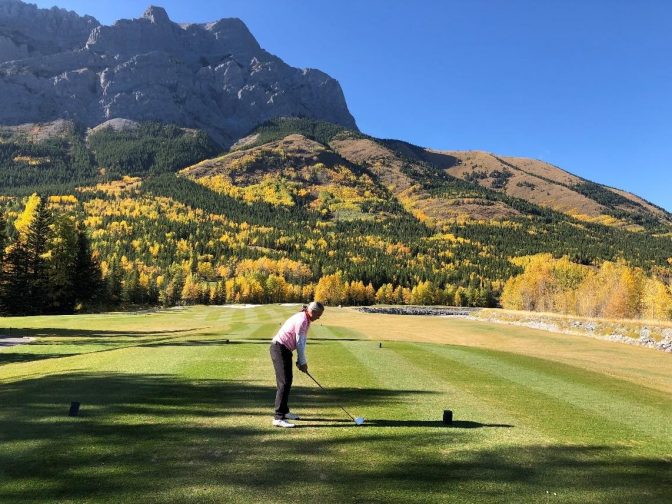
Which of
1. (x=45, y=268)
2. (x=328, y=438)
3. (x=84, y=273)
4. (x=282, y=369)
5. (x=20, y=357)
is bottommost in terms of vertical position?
(x=20, y=357)

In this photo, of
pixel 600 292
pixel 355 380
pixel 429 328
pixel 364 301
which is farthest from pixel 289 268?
pixel 355 380

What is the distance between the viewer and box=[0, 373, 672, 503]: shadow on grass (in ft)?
21.8

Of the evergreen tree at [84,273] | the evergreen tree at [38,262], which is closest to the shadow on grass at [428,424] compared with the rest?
the evergreen tree at [38,262]

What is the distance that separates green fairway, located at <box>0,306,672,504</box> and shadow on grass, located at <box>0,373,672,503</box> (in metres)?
0.03

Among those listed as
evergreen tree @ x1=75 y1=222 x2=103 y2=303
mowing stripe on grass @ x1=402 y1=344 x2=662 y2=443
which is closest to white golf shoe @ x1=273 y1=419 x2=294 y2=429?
mowing stripe on grass @ x1=402 y1=344 x2=662 y2=443

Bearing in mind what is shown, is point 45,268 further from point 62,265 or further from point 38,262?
point 62,265

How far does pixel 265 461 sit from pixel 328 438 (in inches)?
69.7

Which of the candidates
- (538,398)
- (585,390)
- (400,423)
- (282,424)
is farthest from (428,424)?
(585,390)

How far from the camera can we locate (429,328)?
186 feet

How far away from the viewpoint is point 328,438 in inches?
363

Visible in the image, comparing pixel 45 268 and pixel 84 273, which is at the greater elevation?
pixel 45 268

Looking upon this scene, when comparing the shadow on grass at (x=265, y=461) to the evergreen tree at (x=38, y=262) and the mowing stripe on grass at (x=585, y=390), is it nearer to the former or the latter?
the mowing stripe on grass at (x=585, y=390)

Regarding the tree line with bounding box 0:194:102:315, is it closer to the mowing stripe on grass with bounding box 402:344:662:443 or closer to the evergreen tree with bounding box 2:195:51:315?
the evergreen tree with bounding box 2:195:51:315

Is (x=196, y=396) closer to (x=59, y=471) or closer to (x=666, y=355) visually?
(x=59, y=471)
